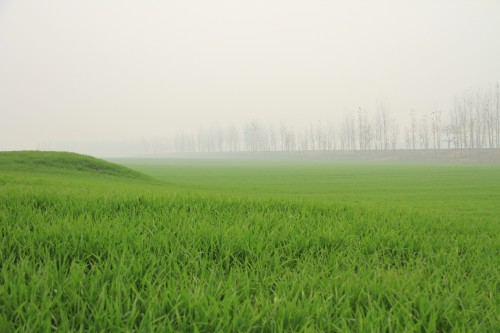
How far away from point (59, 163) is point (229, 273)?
25.0 meters

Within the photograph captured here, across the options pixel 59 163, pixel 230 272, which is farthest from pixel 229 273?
pixel 59 163

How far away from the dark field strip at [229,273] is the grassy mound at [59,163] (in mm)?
19911

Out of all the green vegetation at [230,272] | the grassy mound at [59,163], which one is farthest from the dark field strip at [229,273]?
the grassy mound at [59,163]

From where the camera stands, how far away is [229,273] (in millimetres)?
2555

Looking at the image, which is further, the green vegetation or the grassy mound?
the grassy mound

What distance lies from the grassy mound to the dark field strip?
784 inches

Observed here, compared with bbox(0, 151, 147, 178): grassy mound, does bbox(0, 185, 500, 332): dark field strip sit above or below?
below

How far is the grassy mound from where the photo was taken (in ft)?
69.8

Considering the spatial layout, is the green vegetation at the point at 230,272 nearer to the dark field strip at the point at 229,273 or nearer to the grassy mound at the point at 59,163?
the dark field strip at the point at 229,273

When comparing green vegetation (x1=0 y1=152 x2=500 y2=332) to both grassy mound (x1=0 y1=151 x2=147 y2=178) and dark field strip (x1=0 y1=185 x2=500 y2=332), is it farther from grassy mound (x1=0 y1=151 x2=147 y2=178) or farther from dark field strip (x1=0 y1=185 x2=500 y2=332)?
grassy mound (x1=0 y1=151 x2=147 y2=178)

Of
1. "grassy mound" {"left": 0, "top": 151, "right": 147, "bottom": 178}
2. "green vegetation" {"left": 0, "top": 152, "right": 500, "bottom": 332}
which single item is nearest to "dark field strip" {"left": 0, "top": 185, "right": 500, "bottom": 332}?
"green vegetation" {"left": 0, "top": 152, "right": 500, "bottom": 332}

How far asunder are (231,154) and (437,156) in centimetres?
9278

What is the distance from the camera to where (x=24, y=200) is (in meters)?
4.25

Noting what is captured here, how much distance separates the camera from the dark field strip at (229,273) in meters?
1.72
